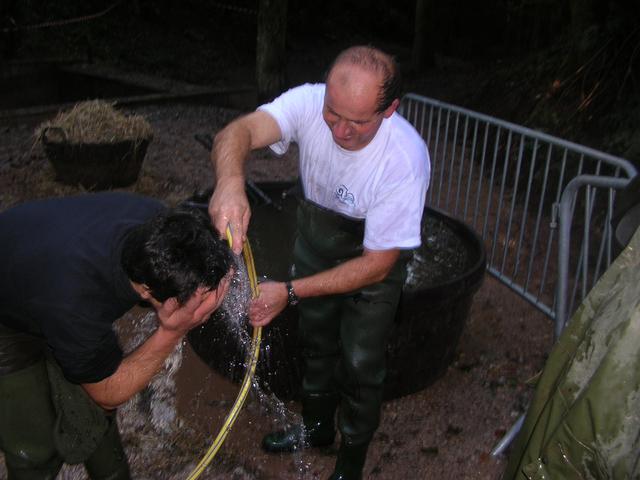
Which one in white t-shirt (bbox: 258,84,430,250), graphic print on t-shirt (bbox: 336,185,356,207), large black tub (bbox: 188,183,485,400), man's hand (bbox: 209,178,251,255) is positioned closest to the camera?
man's hand (bbox: 209,178,251,255)

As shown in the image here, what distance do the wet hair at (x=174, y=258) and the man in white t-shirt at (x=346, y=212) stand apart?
0.33 metres

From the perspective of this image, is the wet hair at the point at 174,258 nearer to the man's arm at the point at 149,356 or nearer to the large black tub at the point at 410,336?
the man's arm at the point at 149,356

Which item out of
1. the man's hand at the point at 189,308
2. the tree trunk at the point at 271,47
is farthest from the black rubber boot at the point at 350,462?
the tree trunk at the point at 271,47

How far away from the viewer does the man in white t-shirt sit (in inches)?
96.8

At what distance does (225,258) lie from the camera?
1.99 meters

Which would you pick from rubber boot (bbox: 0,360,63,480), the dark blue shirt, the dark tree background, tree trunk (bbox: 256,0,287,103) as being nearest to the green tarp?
Result: the dark blue shirt

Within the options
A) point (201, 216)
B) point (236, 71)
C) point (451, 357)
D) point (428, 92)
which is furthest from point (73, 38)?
point (201, 216)

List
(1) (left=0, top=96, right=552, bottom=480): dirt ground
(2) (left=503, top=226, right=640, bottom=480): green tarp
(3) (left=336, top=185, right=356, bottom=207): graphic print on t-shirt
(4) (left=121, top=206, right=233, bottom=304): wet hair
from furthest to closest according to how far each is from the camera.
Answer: (1) (left=0, top=96, right=552, bottom=480): dirt ground
(3) (left=336, top=185, right=356, bottom=207): graphic print on t-shirt
(4) (left=121, top=206, right=233, bottom=304): wet hair
(2) (left=503, top=226, right=640, bottom=480): green tarp

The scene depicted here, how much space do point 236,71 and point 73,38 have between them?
3642mm

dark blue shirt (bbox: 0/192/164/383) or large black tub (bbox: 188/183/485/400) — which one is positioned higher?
dark blue shirt (bbox: 0/192/164/383)

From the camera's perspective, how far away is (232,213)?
2.34 meters

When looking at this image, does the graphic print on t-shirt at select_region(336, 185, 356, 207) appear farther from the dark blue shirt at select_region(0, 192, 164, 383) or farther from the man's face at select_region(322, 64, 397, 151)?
the dark blue shirt at select_region(0, 192, 164, 383)

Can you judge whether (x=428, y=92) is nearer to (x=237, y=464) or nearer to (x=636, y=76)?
(x=636, y=76)

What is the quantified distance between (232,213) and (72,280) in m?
0.61
